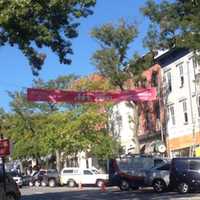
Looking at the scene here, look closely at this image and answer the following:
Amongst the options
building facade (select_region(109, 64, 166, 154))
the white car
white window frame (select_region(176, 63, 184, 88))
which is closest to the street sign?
the white car

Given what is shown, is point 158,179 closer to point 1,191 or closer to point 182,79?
point 1,191

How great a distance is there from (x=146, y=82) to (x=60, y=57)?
35.8 m

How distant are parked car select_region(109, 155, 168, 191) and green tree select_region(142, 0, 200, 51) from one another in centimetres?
730

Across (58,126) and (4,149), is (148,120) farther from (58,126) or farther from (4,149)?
(4,149)

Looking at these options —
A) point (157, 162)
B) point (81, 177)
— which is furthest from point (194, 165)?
point (81, 177)

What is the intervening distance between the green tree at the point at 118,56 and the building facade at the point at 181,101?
249cm

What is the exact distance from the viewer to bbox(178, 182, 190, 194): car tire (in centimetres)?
3665

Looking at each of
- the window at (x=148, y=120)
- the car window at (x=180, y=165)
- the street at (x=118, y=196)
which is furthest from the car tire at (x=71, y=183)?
the car window at (x=180, y=165)

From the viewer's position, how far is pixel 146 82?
63250 mm

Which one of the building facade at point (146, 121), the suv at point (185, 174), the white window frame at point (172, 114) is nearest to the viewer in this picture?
the suv at point (185, 174)

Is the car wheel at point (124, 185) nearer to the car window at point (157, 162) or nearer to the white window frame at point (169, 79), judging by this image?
the car window at point (157, 162)

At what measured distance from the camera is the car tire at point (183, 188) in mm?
36647

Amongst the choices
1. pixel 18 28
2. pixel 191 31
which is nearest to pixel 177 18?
pixel 191 31

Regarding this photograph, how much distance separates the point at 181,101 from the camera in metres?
57.7
